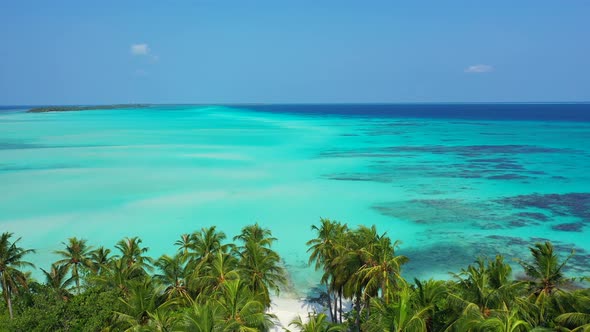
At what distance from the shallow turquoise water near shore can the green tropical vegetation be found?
32.6 ft

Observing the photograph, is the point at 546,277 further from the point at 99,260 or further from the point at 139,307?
the point at 99,260

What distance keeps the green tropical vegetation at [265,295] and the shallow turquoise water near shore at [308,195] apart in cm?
993

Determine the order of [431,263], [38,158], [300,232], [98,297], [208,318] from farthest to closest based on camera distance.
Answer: [38,158] → [300,232] → [431,263] → [98,297] → [208,318]

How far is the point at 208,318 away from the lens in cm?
1415

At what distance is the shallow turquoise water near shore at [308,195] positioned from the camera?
→ 39.6m

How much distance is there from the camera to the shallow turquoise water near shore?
39562 mm

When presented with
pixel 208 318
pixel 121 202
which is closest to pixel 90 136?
pixel 121 202

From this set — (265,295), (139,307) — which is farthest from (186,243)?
(139,307)

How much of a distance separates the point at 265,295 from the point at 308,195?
35362 millimetres

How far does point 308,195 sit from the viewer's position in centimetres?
5581

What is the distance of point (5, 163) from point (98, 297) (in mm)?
74164

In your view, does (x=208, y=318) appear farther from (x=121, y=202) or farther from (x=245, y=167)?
(x=245, y=167)

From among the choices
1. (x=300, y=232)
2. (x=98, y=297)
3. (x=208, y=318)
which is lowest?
(x=300, y=232)

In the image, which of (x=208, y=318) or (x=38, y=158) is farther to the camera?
(x=38, y=158)
